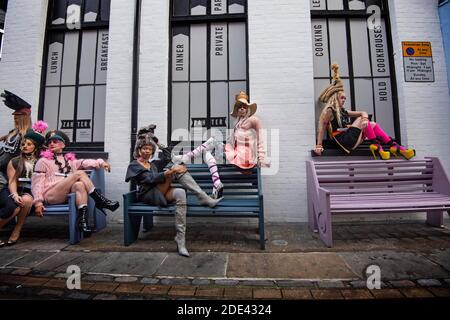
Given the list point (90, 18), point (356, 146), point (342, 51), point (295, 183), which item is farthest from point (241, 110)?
point (90, 18)

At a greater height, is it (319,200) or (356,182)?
(356,182)

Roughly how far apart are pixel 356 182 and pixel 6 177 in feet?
17.8

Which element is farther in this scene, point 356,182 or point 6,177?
point 356,182

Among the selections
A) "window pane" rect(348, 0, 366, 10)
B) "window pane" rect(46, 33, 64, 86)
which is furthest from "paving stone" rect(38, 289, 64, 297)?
"window pane" rect(348, 0, 366, 10)

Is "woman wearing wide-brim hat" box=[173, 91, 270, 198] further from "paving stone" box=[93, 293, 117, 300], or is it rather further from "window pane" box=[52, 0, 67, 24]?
"window pane" box=[52, 0, 67, 24]

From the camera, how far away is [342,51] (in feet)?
14.9

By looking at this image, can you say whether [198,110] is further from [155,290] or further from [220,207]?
[155,290]

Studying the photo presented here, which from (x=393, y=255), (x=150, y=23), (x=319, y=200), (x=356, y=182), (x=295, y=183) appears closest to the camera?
(x=393, y=255)

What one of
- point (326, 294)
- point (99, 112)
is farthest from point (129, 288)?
point (99, 112)

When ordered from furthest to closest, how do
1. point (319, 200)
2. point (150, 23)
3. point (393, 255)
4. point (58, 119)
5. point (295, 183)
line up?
point (58, 119) → point (150, 23) → point (295, 183) → point (319, 200) → point (393, 255)

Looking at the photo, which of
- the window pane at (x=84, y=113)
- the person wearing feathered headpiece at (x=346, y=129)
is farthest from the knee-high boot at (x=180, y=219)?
the window pane at (x=84, y=113)

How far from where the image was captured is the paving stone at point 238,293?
6.54 feet

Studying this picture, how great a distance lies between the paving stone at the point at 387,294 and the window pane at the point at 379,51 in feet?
13.1
